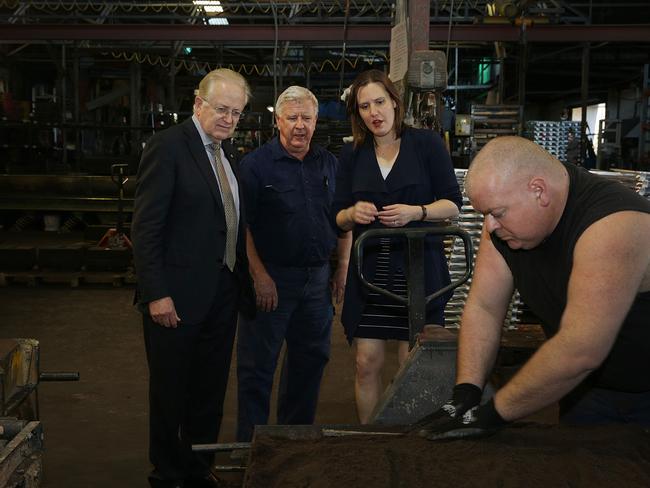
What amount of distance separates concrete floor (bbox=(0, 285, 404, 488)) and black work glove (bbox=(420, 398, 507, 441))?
212cm

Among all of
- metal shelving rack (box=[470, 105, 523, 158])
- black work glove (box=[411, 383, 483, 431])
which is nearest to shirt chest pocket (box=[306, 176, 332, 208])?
black work glove (box=[411, 383, 483, 431])

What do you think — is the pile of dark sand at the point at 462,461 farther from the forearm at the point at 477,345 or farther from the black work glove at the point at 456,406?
the forearm at the point at 477,345

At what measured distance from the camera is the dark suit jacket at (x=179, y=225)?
10.5 feet

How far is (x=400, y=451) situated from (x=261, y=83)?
18.6 meters

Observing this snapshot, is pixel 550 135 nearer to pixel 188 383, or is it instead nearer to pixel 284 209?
pixel 284 209

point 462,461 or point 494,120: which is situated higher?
point 494,120

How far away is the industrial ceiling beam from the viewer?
37.5 ft

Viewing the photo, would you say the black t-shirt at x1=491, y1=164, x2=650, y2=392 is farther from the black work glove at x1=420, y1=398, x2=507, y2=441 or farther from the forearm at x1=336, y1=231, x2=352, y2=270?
the forearm at x1=336, y1=231, x2=352, y2=270

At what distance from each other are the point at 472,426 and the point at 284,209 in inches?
70.5

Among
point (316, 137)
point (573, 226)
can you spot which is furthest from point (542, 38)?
point (573, 226)

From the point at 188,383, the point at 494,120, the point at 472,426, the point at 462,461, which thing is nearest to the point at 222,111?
the point at 188,383

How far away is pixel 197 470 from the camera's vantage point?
356 cm

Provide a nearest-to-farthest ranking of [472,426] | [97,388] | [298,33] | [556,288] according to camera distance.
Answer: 1. [472,426]
2. [556,288]
3. [97,388]
4. [298,33]

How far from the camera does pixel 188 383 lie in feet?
11.5
